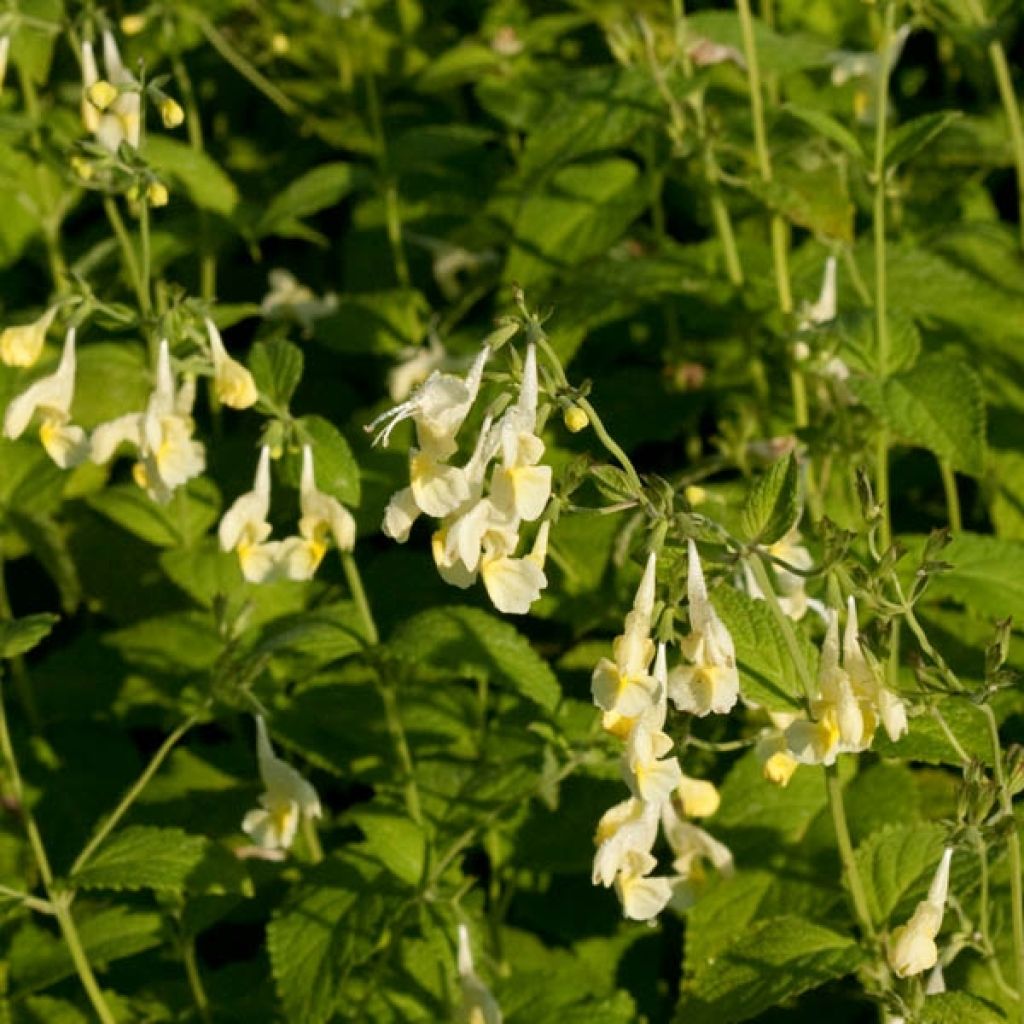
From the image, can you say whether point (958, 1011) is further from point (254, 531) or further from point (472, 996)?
point (254, 531)

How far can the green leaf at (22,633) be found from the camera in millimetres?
2793

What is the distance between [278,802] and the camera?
312 centimetres

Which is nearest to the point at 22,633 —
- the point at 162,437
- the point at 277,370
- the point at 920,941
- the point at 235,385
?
the point at 162,437

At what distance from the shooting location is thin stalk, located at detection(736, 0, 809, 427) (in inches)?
147

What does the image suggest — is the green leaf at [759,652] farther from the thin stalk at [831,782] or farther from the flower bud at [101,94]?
the flower bud at [101,94]

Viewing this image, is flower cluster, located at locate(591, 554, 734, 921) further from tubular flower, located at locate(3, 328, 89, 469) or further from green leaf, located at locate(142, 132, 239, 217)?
green leaf, located at locate(142, 132, 239, 217)

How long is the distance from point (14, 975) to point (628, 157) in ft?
9.33

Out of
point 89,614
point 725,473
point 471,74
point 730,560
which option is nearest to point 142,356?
point 89,614

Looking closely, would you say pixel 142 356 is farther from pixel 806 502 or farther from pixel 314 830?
pixel 806 502

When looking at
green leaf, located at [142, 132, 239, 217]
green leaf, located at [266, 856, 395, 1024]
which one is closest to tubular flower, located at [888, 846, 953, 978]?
green leaf, located at [266, 856, 395, 1024]

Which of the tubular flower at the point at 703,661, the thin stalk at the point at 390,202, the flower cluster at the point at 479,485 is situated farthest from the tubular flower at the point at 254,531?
the thin stalk at the point at 390,202

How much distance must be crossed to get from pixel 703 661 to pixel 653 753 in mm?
145

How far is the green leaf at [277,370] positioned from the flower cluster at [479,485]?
0.86 meters

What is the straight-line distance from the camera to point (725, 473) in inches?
179
